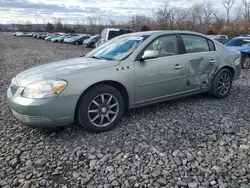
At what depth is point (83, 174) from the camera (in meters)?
2.53

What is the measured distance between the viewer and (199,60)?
4.39 metres

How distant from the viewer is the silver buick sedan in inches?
121

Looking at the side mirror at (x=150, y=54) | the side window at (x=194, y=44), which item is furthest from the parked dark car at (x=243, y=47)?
the side mirror at (x=150, y=54)

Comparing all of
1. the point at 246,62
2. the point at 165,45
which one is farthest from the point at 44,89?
the point at 246,62

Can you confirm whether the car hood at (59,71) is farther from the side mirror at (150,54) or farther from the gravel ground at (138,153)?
the gravel ground at (138,153)

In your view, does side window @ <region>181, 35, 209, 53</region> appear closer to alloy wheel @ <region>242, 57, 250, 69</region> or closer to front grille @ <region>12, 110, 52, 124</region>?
front grille @ <region>12, 110, 52, 124</region>

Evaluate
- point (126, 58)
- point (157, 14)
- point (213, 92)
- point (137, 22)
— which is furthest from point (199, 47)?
point (137, 22)

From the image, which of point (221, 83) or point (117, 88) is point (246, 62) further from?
point (117, 88)

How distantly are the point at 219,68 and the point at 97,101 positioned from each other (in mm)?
2788

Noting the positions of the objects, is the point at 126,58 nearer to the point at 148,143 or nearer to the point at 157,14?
the point at 148,143

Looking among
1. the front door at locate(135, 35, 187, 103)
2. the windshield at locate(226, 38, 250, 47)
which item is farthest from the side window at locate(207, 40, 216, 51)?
the windshield at locate(226, 38, 250, 47)

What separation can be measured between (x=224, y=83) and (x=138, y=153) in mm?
2993

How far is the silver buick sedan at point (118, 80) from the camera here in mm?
3078

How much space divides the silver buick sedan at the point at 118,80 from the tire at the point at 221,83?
0.02 m
